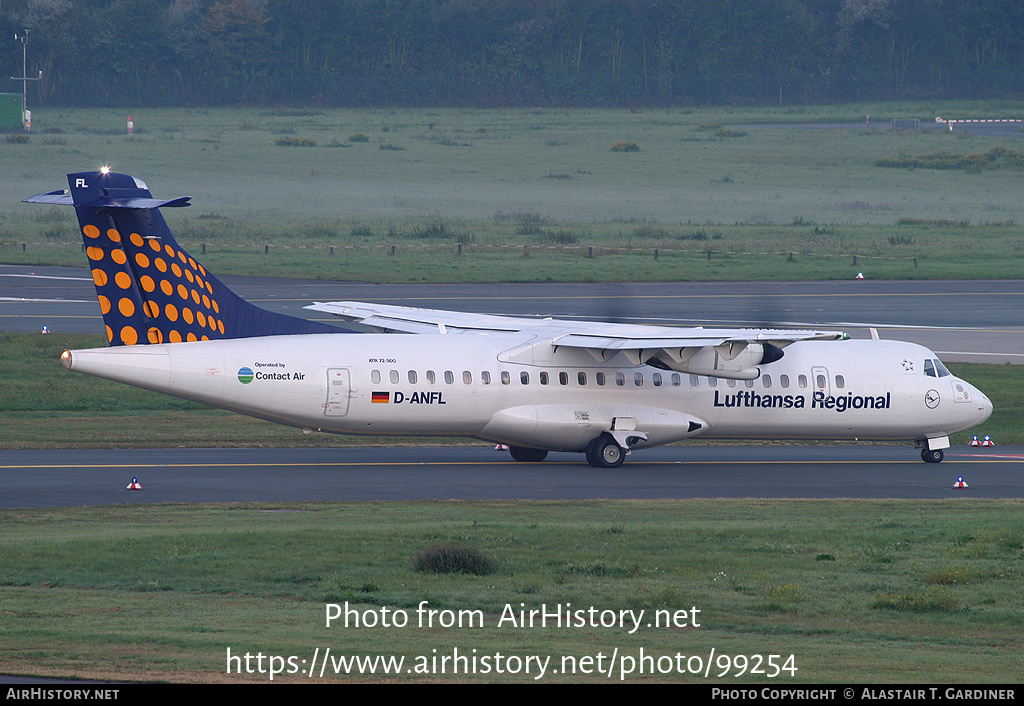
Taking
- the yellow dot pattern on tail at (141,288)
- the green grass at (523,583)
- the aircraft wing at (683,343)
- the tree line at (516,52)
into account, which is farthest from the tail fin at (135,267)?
the tree line at (516,52)

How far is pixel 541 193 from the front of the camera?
115 meters

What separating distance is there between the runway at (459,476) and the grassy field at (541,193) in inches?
1332

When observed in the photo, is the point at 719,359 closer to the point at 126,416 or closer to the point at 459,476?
the point at 459,476

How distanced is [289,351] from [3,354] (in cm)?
1934

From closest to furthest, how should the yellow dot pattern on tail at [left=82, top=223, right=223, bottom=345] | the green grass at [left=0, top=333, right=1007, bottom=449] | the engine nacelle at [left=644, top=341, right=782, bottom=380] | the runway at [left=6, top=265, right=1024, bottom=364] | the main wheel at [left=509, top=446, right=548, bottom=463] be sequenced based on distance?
1. the yellow dot pattern on tail at [left=82, top=223, right=223, bottom=345]
2. the engine nacelle at [left=644, top=341, right=782, bottom=380]
3. the main wheel at [left=509, top=446, right=548, bottom=463]
4. the green grass at [left=0, top=333, right=1007, bottom=449]
5. the runway at [left=6, top=265, right=1024, bottom=364]

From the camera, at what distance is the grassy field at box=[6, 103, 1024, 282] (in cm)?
7481

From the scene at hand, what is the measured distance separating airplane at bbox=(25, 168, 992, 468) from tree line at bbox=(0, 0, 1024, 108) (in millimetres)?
131909

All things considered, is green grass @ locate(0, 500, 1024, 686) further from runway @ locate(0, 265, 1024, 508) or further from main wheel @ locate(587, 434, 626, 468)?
main wheel @ locate(587, 434, 626, 468)

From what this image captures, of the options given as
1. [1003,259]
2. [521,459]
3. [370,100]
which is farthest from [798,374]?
[370,100]

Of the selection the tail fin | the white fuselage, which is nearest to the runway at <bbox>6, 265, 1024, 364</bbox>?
the white fuselage

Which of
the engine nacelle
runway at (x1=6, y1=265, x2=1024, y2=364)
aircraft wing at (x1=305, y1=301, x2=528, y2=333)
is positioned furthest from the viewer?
runway at (x1=6, y1=265, x2=1024, y2=364)

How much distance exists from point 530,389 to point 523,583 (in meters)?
12.7

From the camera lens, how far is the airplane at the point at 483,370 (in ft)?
91.5

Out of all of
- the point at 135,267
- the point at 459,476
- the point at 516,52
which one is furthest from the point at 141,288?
the point at 516,52
